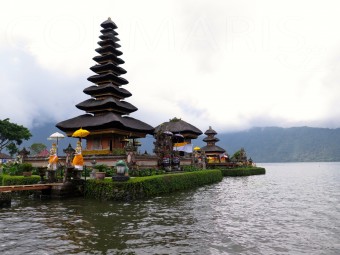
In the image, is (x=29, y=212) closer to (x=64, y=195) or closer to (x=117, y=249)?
(x=64, y=195)

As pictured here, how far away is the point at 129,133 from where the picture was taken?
38938mm

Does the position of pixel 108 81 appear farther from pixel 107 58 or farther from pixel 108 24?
pixel 108 24

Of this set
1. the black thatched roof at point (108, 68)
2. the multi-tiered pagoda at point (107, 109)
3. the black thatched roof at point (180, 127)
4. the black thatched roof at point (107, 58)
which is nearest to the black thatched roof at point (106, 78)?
the multi-tiered pagoda at point (107, 109)

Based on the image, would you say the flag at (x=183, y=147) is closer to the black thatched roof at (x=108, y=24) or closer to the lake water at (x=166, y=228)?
the black thatched roof at (x=108, y=24)

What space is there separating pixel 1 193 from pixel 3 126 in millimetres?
59402

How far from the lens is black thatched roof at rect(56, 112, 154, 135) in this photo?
35.5 metres

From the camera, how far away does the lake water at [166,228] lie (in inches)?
397

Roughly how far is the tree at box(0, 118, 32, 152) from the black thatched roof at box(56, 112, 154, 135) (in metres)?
39.4

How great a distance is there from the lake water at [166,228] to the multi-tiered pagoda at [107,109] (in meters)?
17.7

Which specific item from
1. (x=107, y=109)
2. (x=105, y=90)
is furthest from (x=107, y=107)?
(x=105, y=90)

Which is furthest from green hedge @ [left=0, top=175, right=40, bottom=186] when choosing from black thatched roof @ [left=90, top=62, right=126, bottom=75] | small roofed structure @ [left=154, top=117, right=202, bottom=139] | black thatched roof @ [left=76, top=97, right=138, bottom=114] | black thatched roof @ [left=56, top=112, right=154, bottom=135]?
small roofed structure @ [left=154, top=117, right=202, bottom=139]

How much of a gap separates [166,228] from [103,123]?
2417 centimetres

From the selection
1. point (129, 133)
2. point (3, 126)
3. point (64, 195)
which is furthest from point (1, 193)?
point (3, 126)

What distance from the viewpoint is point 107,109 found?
3909 centimetres
